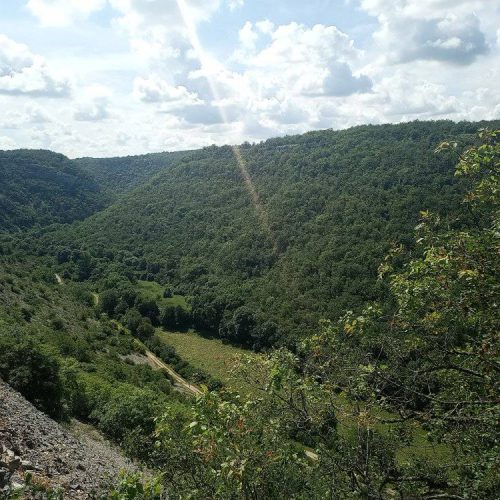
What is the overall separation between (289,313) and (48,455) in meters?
57.2

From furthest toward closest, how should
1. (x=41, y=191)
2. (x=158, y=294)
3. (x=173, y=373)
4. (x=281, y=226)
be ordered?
1. (x=41, y=191)
2. (x=281, y=226)
3. (x=158, y=294)
4. (x=173, y=373)

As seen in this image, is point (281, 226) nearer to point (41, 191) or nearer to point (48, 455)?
point (48, 455)

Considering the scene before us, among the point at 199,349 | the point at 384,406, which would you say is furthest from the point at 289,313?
the point at 384,406

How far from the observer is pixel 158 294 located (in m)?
89.3

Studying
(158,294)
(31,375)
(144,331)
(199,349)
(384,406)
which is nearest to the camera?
(384,406)

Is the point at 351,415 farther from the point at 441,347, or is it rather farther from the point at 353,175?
the point at 353,175

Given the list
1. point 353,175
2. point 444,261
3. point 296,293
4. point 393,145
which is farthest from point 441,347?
point 393,145

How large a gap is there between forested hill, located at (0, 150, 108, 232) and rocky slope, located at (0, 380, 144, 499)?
116 m

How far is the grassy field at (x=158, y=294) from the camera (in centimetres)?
8450

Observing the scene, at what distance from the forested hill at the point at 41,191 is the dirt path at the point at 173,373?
80295mm

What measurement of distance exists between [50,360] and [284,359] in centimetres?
1820

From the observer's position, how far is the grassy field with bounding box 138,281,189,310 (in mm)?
84500

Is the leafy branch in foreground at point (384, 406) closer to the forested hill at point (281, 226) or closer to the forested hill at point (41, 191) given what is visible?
the forested hill at point (281, 226)

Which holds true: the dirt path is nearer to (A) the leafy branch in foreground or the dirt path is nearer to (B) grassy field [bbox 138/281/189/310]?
(B) grassy field [bbox 138/281/189/310]
